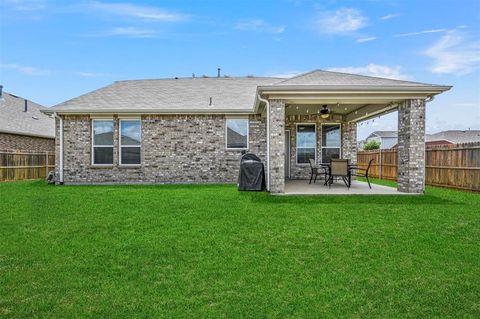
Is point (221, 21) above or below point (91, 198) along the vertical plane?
above

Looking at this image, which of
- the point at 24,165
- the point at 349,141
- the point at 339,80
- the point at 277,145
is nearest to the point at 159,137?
the point at 277,145

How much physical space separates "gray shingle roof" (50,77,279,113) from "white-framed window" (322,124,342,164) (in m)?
3.68

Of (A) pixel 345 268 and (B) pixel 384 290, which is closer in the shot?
(B) pixel 384 290

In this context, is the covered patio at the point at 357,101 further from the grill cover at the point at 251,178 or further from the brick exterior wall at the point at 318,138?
the brick exterior wall at the point at 318,138

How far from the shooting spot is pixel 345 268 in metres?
3.90

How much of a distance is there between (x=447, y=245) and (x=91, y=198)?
8286 mm

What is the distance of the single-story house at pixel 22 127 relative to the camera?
1769cm

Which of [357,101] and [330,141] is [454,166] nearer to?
[357,101]

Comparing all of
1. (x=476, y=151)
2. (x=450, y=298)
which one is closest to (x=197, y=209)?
(x=450, y=298)

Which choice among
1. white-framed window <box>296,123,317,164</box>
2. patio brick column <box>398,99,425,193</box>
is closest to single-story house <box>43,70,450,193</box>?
white-framed window <box>296,123,317,164</box>

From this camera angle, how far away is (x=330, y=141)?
1561 cm

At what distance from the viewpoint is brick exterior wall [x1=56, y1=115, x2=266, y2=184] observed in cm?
1409

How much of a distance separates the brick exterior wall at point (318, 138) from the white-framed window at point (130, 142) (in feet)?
21.7

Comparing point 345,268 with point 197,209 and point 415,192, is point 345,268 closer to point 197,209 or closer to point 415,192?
point 197,209
